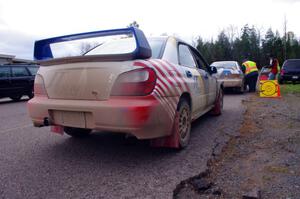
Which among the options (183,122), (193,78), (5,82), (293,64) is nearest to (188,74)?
(193,78)

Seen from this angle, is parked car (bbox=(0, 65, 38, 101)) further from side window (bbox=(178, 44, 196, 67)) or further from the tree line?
the tree line

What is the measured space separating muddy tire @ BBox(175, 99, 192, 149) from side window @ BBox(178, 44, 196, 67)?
2.08 feet

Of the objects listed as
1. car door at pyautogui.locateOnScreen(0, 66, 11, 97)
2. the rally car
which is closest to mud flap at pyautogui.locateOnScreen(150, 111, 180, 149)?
the rally car

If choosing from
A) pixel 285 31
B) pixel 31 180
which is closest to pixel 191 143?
pixel 31 180

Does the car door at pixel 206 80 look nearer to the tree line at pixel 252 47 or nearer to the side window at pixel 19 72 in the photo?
the side window at pixel 19 72

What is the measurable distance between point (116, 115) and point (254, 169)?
1601 millimetres

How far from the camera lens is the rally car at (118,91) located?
2807 mm

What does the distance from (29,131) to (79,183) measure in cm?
281

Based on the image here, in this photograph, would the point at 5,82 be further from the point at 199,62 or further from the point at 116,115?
the point at 116,115

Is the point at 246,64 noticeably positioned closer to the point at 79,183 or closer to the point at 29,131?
the point at 29,131

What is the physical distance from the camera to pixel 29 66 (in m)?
12.9

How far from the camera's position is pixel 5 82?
11.6 meters

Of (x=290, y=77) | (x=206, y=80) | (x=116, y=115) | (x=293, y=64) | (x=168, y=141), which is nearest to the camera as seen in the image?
(x=116, y=115)

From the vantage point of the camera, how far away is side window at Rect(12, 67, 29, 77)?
12055mm
